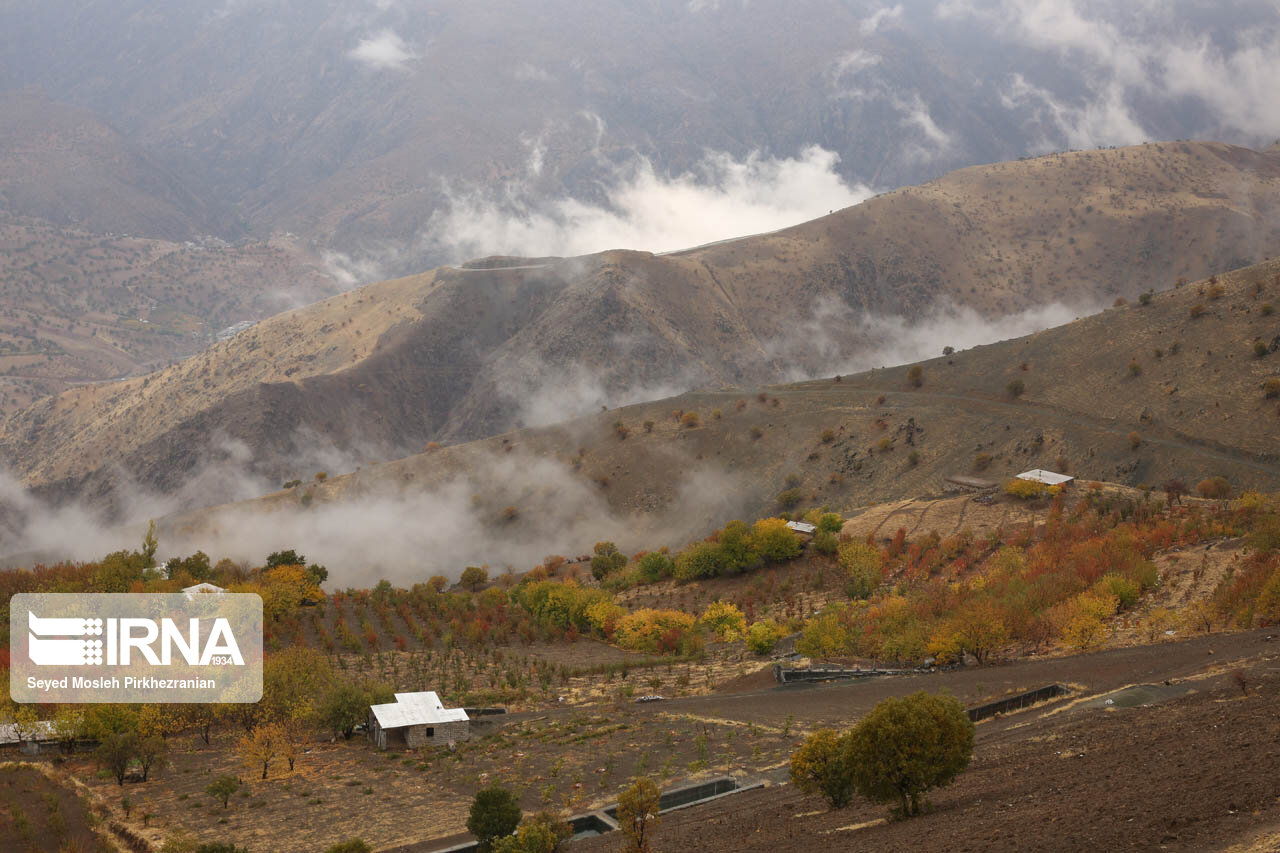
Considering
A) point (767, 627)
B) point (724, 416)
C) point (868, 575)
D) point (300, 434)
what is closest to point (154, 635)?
point (767, 627)

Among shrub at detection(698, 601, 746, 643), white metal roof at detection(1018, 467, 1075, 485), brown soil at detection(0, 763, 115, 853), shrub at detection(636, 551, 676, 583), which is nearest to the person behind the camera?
brown soil at detection(0, 763, 115, 853)

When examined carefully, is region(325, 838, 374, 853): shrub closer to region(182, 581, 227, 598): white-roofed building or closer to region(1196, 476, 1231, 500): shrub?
region(182, 581, 227, 598): white-roofed building

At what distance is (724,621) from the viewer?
6384cm

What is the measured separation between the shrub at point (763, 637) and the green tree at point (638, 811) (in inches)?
1136

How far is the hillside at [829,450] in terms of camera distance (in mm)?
85312

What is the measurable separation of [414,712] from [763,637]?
18206 mm

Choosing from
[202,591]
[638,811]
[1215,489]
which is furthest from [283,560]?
[1215,489]

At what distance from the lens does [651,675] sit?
185ft

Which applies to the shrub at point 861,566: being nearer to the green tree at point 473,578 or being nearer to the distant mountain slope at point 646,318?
the green tree at point 473,578

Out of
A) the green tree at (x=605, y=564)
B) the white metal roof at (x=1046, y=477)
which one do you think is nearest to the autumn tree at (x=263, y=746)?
the green tree at (x=605, y=564)

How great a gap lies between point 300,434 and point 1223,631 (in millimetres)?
124099

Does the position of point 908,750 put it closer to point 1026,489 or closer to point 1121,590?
point 1121,590

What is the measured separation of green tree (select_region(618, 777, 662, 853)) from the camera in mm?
27781

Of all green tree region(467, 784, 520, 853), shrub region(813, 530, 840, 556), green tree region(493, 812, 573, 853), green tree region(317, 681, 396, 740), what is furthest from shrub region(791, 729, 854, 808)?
shrub region(813, 530, 840, 556)
